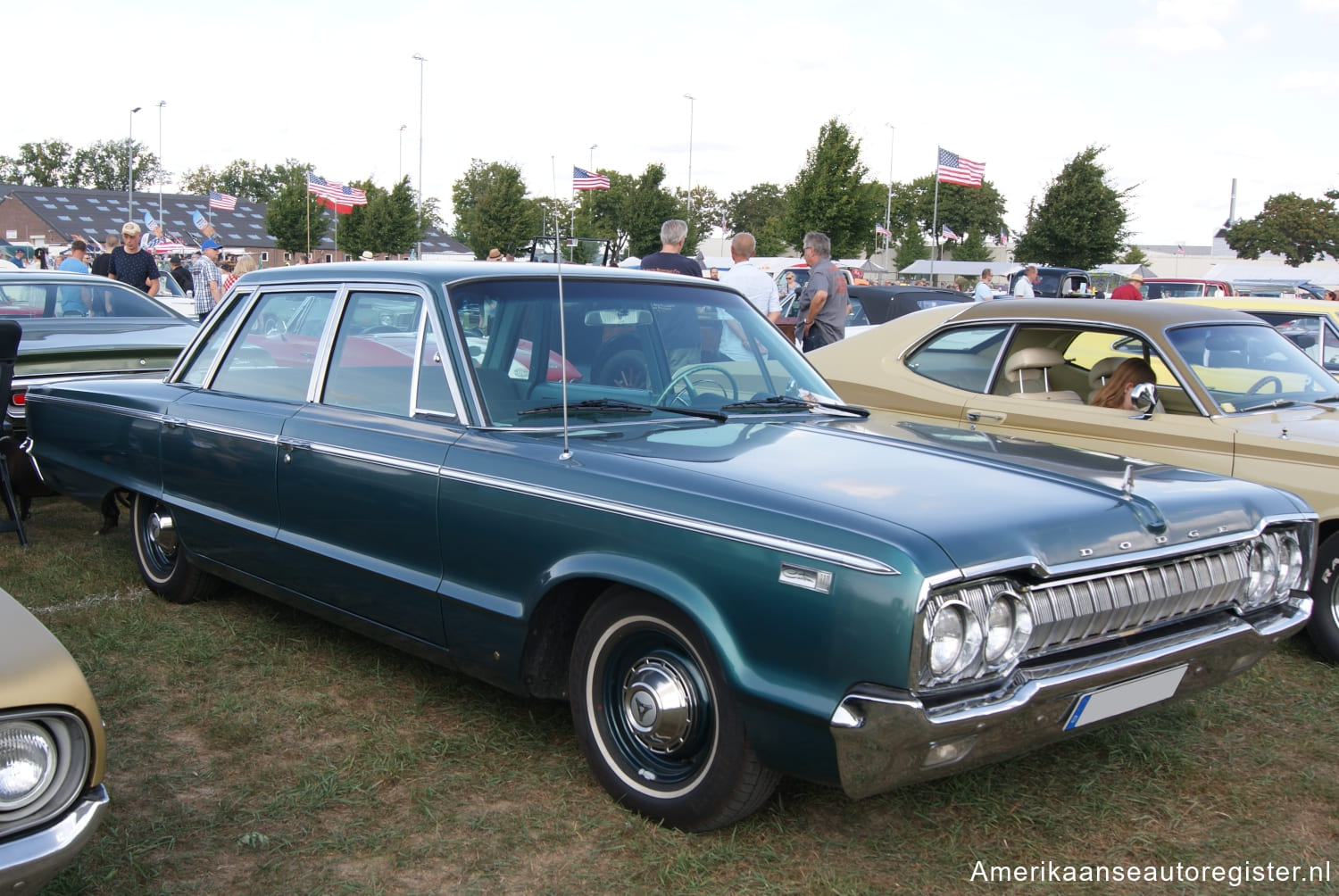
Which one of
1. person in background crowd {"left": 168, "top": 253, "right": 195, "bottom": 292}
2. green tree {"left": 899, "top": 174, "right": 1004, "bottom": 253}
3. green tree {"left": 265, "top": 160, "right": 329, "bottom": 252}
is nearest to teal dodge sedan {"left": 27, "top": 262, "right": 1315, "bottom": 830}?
person in background crowd {"left": 168, "top": 253, "right": 195, "bottom": 292}

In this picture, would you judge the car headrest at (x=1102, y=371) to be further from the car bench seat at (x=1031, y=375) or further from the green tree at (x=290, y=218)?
the green tree at (x=290, y=218)

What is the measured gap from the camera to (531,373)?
363 cm

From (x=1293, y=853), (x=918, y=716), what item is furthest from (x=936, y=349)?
(x=918, y=716)

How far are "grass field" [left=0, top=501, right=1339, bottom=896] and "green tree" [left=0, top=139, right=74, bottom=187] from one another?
378ft

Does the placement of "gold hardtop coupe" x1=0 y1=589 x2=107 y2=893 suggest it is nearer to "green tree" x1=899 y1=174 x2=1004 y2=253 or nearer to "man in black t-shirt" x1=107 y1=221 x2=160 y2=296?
"man in black t-shirt" x1=107 y1=221 x2=160 y2=296

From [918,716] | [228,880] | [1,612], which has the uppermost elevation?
[1,612]

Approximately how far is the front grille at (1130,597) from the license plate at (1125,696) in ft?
0.43

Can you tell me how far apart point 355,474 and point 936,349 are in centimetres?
355

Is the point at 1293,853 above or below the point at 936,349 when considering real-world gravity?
below

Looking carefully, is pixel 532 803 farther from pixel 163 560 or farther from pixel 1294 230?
pixel 1294 230

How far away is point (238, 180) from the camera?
116 metres

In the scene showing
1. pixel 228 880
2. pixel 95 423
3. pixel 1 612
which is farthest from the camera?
pixel 95 423

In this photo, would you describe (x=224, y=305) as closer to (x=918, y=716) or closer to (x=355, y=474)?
(x=355, y=474)

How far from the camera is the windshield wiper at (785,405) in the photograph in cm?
379
